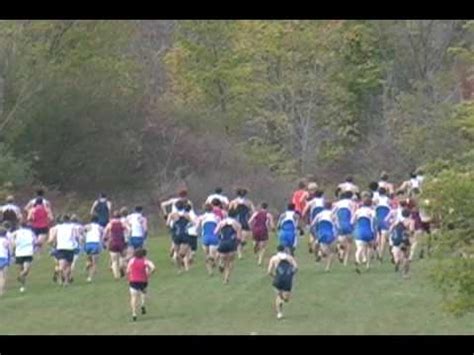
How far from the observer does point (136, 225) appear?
1009 inches

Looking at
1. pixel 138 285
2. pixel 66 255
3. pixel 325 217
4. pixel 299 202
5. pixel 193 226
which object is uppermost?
pixel 299 202

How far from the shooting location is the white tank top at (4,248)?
75.5ft

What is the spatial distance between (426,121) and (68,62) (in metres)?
14.0

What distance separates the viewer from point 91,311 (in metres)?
21.7

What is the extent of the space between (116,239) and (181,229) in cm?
164

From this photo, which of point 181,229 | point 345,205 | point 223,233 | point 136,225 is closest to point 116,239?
point 136,225

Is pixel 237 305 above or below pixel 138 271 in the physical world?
below

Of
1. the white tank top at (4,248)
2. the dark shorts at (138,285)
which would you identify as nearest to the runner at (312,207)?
the dark shorts at (138,285)

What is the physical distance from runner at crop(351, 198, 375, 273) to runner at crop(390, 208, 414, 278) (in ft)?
Result: 1.62

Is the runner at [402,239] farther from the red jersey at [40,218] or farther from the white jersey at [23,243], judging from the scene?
the red jersey at [40,218]

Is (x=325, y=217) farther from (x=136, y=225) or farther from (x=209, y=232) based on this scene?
(x=136, y=225)

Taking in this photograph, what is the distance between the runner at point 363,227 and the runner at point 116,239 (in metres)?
4.70
